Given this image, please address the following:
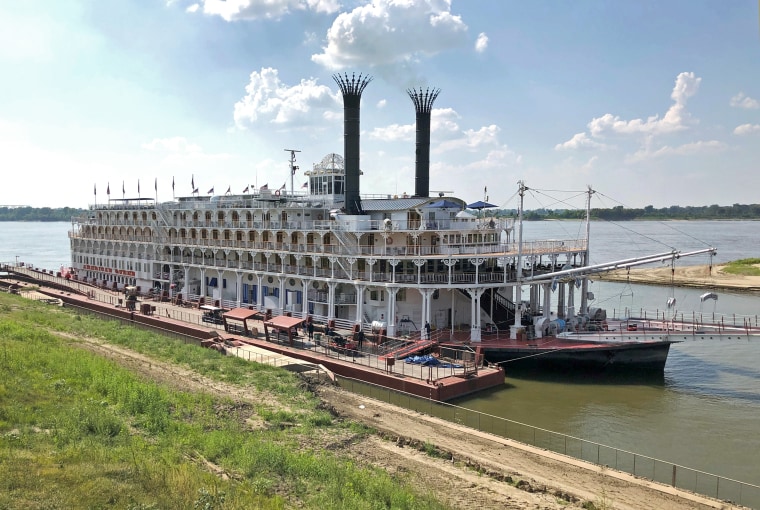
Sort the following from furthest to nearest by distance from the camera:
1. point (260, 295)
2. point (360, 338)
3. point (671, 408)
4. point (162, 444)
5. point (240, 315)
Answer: point (260, 295) < point (240, 315) < point (360, 338) < point (671, 408) < point (162, 444)

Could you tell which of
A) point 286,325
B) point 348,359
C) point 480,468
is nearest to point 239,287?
point 286,325

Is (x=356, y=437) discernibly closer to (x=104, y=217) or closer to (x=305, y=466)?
(x=305, y=466)

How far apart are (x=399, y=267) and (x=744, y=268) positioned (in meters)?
76.0

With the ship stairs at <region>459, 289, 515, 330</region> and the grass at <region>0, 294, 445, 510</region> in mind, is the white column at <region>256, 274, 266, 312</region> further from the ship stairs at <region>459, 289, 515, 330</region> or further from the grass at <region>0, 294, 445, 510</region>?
the ship stairs at <region>459, 289, 515, 330</region>

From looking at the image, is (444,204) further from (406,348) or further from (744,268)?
(744,268)

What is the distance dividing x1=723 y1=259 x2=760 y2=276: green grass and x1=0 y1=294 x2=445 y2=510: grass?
275 feet

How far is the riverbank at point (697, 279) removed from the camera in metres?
80.0

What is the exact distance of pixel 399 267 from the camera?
38.5 metres

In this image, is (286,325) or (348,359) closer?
(348,359)

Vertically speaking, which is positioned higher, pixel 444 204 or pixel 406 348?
pixel 444 204

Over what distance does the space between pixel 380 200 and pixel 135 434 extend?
25.2 metres

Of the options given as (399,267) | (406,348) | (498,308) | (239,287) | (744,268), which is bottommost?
(744,268)

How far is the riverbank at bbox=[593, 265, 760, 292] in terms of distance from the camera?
262 ft

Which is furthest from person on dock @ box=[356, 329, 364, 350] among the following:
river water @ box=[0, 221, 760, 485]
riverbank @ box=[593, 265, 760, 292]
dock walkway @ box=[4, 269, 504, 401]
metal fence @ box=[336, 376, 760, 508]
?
riverbank @ box=[593, 265, 760, 292]
